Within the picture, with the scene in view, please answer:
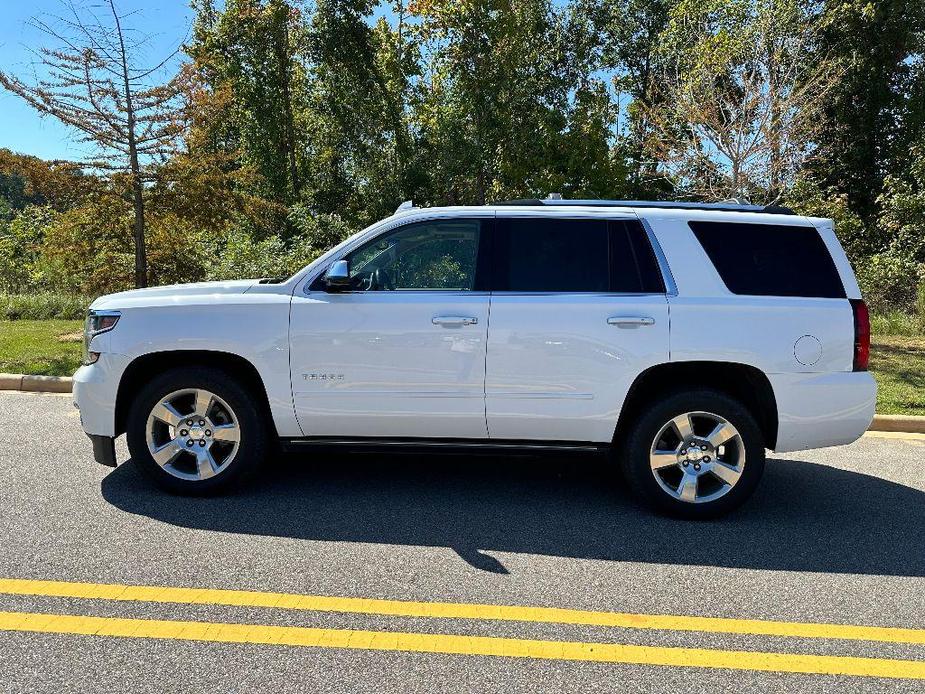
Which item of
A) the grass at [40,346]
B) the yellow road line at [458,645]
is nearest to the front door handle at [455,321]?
the yellow road line at [458,645]

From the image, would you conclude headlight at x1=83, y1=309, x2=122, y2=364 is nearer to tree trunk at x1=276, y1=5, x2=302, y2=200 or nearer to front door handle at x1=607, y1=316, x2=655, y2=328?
front door handle at x1=607, y1=316, x2=655, y2=328

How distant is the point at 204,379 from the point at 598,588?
8.98ft

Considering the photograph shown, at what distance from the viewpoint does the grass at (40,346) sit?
9.01 meters

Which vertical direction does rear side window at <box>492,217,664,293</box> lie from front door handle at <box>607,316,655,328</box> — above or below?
above

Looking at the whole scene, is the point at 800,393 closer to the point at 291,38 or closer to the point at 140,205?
the point at 140,205

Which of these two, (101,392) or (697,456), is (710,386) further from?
(101,392)

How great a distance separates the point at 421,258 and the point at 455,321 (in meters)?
0.54

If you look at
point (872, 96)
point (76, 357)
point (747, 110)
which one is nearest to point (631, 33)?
point (872, 96)

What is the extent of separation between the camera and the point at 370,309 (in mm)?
4762

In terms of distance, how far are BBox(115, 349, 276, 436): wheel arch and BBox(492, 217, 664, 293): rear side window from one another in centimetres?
169

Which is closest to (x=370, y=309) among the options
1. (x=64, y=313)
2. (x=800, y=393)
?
(x=800, y=393)

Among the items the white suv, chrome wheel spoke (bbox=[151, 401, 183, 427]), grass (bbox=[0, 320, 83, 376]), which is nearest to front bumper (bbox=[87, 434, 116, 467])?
the white suv

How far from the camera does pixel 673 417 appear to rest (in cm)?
470

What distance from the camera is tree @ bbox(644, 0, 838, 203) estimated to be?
561 inches
